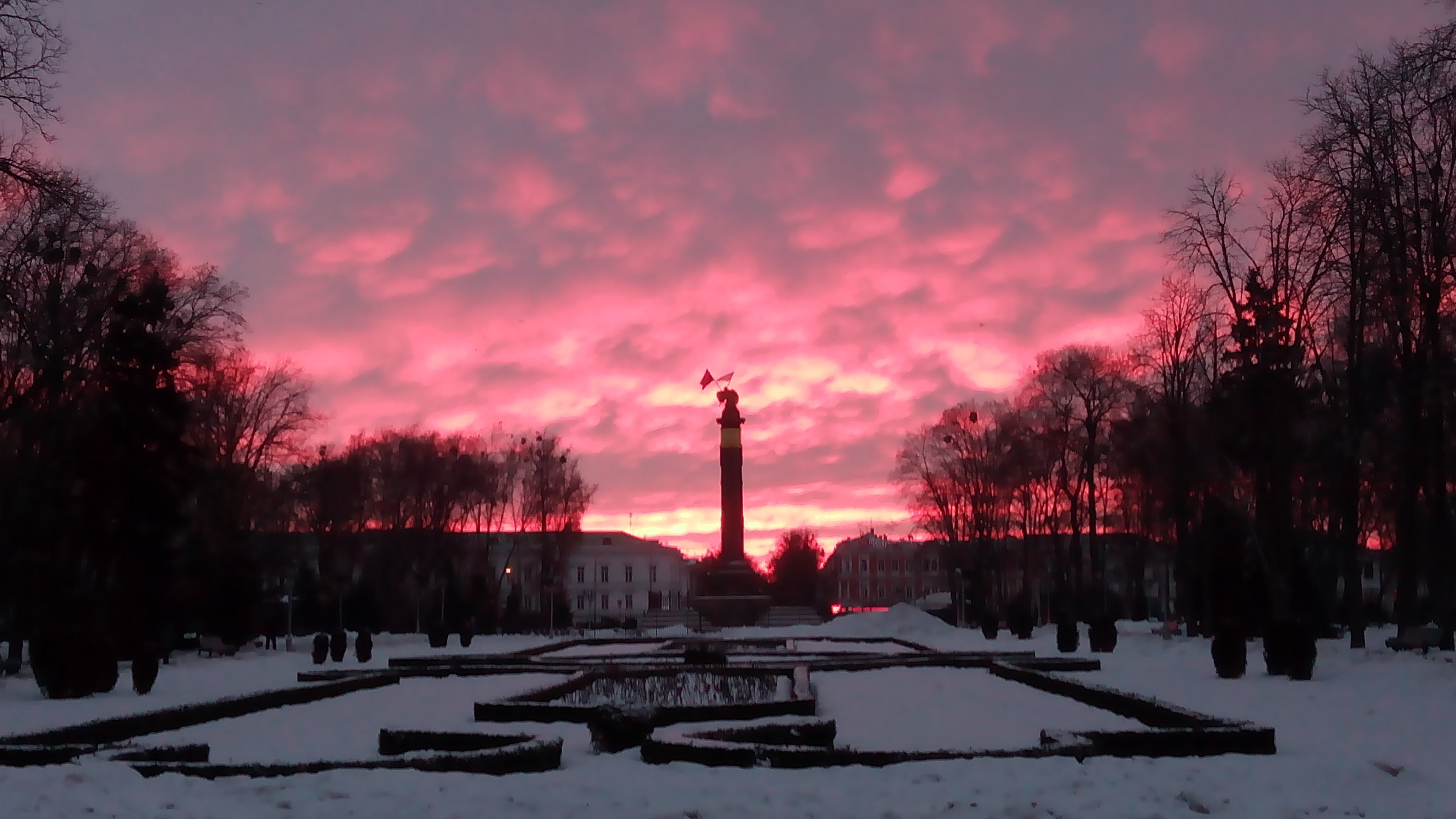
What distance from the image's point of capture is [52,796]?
9.18 m

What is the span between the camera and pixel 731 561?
187ft

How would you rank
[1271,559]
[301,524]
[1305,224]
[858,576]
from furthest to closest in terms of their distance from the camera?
[858,576] → [301,524] → [1271,559] → [1305,224]

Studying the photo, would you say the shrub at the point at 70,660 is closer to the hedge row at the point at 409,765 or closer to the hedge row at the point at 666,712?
the hedge row at the point at 666,712

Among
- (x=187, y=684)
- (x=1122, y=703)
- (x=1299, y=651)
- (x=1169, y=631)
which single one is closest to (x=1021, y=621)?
(x=1169, y=631)

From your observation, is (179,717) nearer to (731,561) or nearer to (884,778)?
(884,778)

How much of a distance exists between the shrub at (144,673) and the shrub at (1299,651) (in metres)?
19.1

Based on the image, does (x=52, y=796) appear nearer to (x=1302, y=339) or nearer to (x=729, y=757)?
(x=729, y=757)

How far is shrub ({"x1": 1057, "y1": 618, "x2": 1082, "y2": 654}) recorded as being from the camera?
110ft

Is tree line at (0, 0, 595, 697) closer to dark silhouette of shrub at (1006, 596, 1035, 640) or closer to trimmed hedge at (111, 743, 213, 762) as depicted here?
trimmed hedge at (111, 743, 213, 762)

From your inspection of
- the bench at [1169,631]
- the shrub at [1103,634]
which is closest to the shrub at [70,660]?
the shrub at [1103,634]

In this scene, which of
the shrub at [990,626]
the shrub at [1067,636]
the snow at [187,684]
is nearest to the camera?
the snow at [187,684]

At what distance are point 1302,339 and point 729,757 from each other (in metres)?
23.6

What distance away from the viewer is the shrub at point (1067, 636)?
110ft

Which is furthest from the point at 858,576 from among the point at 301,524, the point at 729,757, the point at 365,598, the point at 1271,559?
the point at 729,757
